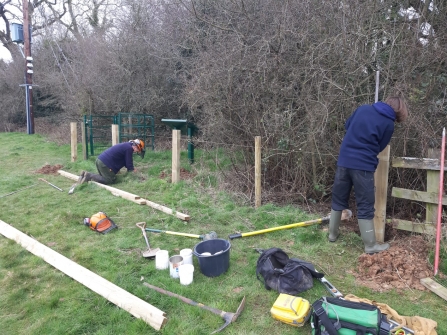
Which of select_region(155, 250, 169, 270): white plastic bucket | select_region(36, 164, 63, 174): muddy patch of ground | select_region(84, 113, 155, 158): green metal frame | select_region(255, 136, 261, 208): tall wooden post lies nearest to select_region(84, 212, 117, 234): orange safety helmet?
select_region(155, 250, 169, 270): white plastic bucket

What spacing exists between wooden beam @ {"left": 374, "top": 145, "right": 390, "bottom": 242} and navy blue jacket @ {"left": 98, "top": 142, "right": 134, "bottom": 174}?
537 cm

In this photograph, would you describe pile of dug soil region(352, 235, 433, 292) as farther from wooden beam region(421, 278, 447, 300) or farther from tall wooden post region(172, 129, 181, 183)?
tall wooden post region(172, 129, 181, 183)

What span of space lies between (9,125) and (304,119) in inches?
788

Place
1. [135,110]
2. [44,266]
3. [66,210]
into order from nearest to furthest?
[44,266] < [66,210] < [135,110]

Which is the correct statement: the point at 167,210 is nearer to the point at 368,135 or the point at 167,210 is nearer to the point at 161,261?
the point at 161,261

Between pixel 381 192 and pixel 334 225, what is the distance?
28.4 inches

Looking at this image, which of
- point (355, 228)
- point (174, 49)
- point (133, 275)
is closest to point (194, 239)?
point (133, 275)

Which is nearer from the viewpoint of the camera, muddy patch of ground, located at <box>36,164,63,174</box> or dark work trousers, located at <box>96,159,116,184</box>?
dark work trousers, located at <box>96,159,116,184</box>

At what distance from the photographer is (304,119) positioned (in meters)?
5.45

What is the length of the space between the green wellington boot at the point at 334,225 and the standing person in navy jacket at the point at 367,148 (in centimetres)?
33

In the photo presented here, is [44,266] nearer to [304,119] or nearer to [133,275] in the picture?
[133,275]

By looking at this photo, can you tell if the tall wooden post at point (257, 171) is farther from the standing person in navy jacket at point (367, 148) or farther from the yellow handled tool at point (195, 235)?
the standing person in navy jacket at point (367, 148)

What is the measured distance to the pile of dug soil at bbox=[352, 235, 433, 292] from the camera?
3492mm

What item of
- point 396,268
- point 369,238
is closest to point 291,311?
point 396,268
